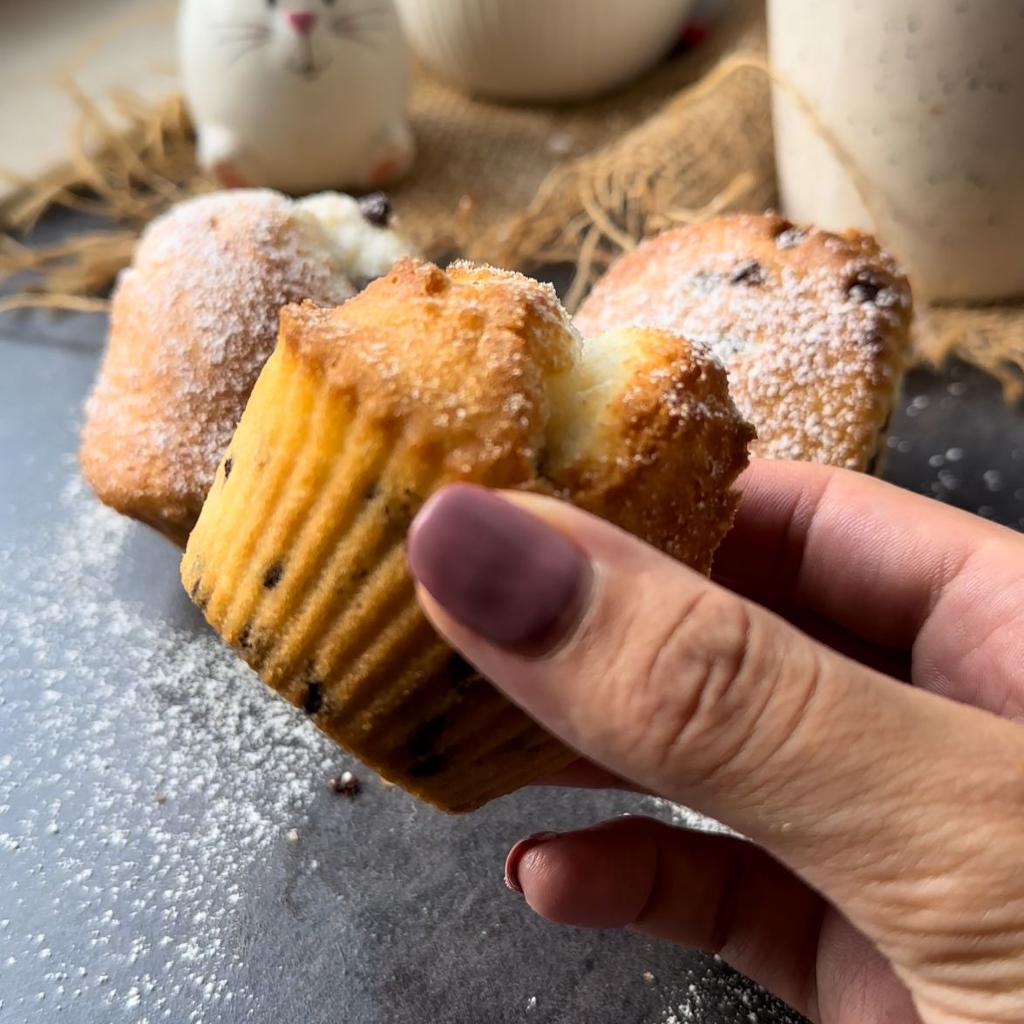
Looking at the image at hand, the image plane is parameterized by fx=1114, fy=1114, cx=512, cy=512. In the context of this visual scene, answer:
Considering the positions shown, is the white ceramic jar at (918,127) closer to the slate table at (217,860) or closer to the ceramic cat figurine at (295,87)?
the slate table at (217,860)

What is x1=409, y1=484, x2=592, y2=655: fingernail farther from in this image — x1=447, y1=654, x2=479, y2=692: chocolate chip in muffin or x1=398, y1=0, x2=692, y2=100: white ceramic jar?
x1=398, y1=0, x2=692, y2=100: white ceramic jar

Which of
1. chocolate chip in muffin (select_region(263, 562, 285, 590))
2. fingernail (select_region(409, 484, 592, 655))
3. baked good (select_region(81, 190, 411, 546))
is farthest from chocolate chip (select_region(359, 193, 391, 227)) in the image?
fingernail (select_region(409, 484, 592, 655))

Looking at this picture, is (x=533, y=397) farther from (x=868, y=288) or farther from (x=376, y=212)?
(x=376, y=212)

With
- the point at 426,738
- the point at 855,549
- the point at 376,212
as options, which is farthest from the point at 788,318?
the point at 426,738

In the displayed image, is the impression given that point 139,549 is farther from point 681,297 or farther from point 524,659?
point 524,659

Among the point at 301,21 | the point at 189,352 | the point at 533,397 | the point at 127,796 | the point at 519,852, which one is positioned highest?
the point at 533,397

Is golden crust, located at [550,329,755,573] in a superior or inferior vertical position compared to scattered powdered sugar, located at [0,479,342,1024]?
superior
